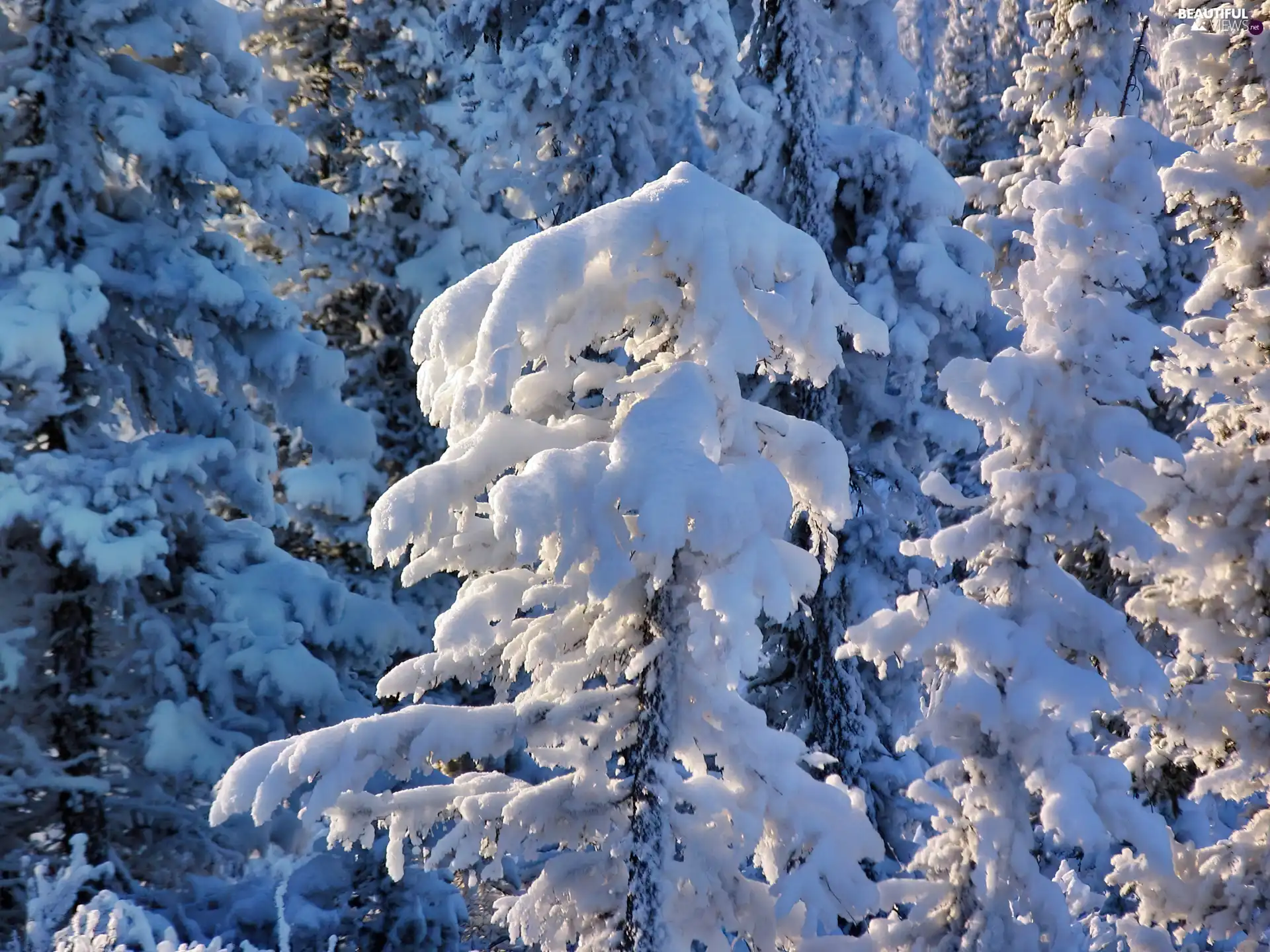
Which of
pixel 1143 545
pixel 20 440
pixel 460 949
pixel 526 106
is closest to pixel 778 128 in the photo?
pixel 526 106

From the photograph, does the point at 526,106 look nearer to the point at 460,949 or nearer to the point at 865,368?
the point at 865,368

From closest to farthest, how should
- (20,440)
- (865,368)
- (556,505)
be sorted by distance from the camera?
(556,505), (20,440), (865,368)

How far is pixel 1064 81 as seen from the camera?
46.9 ft

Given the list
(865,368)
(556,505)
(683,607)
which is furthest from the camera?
(865,368)

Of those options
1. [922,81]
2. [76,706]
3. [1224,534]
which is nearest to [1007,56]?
[922,81]

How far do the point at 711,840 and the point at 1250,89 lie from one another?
293 inches

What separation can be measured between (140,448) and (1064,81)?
41.1 ft

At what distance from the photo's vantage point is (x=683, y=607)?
177 inches

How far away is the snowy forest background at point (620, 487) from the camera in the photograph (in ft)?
14.2

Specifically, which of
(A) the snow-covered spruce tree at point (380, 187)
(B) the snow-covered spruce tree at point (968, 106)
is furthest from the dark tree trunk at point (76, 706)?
(B) the snow-covered spruce tree at point (968, 106)

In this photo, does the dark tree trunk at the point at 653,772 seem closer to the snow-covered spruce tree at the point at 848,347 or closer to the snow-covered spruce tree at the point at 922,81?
the snow-covered spruce tree at the point at 848,347

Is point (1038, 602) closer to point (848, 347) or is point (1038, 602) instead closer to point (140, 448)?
point (848, 347)

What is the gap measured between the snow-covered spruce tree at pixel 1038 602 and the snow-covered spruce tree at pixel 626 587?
4.74ft

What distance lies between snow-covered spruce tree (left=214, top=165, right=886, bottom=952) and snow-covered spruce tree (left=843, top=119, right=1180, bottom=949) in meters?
1.45
